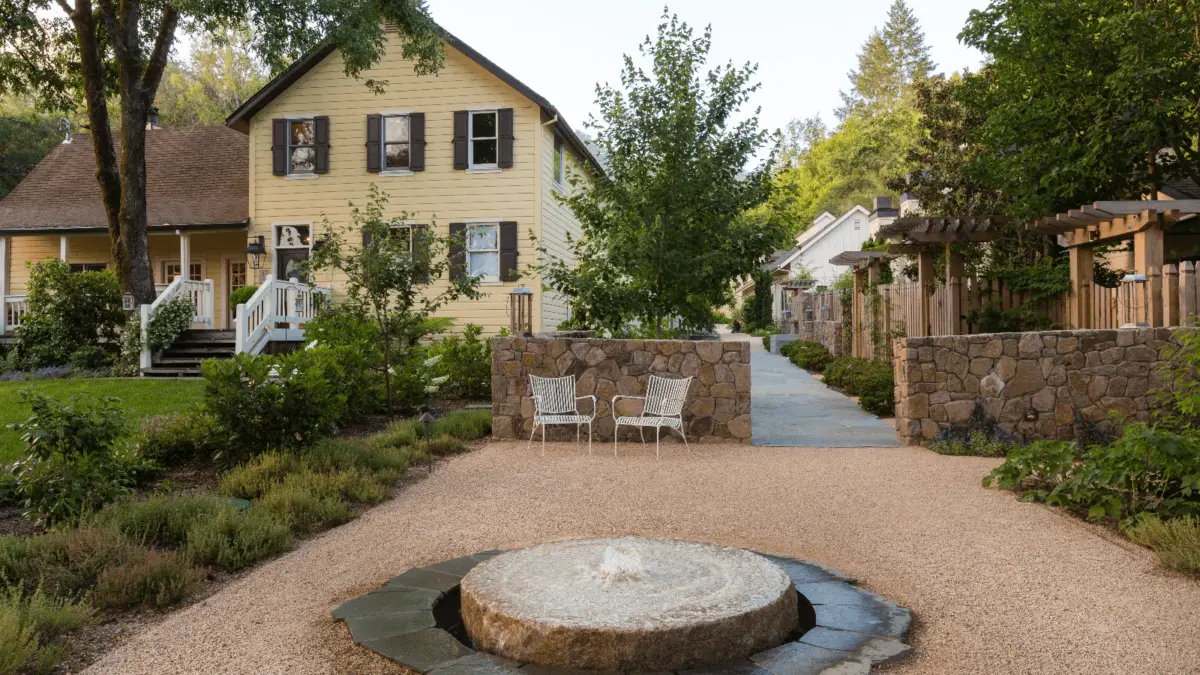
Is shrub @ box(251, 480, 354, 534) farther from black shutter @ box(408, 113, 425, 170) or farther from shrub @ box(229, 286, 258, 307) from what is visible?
black shutter @ box(408, 113, 425, 170)

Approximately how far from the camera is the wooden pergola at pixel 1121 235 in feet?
33.0

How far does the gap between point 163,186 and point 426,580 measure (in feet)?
64.1

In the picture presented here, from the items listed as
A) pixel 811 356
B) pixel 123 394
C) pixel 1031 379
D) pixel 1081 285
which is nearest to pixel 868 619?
pixel 1031 379

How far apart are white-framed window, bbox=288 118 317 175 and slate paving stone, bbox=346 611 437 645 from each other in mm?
16088

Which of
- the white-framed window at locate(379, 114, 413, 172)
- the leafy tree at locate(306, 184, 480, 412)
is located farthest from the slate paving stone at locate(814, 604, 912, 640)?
the white-framed window at locate(379, 114, 413, 172)

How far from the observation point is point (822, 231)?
3697 centimetres

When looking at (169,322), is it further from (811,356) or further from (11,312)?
(811,356)

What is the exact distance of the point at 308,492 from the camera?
647cm

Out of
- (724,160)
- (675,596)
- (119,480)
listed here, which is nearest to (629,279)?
(724,160)

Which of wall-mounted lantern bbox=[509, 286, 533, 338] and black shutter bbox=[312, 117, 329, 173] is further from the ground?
black shutter bbox=[312, 117, 329, 173]

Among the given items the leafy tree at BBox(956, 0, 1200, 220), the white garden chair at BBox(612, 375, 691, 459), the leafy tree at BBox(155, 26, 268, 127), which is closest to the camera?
the white garden chair at BBox(612, 375, 691, 459)

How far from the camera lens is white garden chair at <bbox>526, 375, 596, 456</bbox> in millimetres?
9375

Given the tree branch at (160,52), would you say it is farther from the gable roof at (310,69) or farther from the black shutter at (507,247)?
the black shutter at (507,247)

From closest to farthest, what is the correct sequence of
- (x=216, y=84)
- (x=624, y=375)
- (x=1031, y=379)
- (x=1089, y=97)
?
(x=1031, y=379) → (x=624, y=375) → (x=1089, y=97) → (x=216, y=84)
